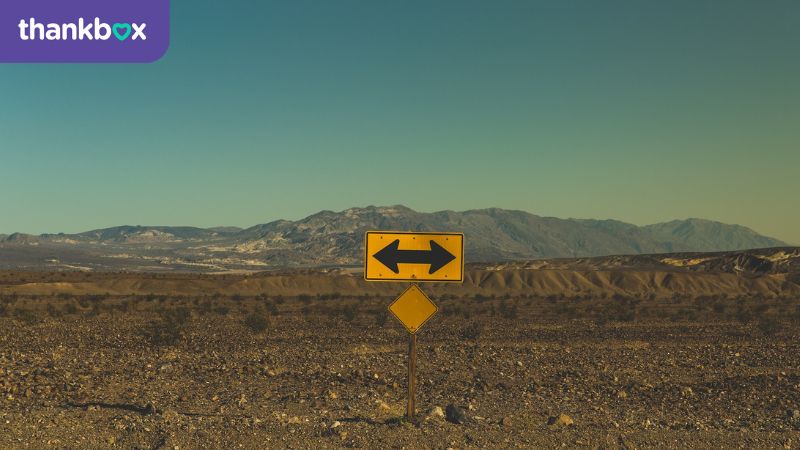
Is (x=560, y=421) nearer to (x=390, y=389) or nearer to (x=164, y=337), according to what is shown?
(x=390, y=389)

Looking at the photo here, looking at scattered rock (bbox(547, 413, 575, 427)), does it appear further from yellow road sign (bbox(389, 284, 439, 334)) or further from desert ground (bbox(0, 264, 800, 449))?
yellow road sign (bbox(389, 284, 439, 334))

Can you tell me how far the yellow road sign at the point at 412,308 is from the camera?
12.9 meters

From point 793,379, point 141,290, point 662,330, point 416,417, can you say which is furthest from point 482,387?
point 141,290

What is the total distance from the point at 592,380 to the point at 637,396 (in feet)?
7.17

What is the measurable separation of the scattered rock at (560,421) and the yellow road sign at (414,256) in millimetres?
2841

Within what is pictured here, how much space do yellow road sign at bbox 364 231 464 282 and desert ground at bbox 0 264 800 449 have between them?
95.7 inches

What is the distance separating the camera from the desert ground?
12.0 metres

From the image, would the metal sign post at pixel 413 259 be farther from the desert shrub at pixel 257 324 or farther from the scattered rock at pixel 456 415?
the desert shrub at pixel 257 324

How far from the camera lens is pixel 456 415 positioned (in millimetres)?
13070

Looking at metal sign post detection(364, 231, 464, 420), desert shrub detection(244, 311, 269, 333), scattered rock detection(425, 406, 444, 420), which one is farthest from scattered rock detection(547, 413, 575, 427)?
desert shrub detection(244, 311, 269, 333)

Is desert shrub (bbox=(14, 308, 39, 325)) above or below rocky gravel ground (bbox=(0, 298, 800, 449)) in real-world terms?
below

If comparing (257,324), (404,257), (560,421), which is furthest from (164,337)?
(560,421)

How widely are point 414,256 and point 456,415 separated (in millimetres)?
2787

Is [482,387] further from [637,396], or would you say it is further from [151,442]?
[151,442]
